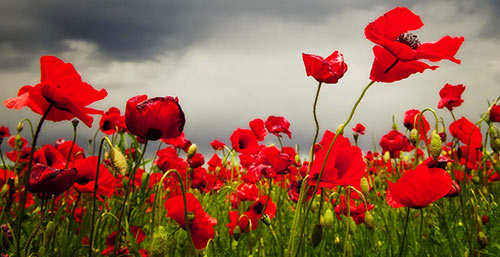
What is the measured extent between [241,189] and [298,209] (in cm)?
121

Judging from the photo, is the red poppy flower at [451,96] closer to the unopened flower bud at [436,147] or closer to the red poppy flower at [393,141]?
the red poppy flower at [393,141]

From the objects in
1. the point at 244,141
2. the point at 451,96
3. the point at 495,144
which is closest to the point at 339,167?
the point at 244,141

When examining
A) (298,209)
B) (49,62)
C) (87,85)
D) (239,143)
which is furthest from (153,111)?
(239,143)

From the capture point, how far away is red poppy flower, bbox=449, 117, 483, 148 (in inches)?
102

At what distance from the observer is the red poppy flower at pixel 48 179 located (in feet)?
Answer: 4.18

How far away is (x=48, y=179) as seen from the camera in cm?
127

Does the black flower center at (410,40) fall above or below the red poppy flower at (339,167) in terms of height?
above

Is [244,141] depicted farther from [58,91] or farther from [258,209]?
[58,91]

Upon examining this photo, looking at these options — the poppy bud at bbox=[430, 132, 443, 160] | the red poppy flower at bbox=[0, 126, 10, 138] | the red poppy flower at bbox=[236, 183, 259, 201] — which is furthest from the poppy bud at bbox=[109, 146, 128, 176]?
the red poppy flower at bbox=[0, 126, 10, 138]

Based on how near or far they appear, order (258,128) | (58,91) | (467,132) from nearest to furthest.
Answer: (58,91) < (467,132) < (258,128)

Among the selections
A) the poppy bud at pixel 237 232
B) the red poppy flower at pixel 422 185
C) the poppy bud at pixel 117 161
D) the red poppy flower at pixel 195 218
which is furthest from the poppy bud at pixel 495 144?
the poppy bud at pixel 117 161

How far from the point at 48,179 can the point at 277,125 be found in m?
1.70

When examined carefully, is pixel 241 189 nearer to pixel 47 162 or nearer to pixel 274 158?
pixel 274 158

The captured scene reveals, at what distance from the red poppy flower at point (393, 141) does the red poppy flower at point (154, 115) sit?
2.25m
